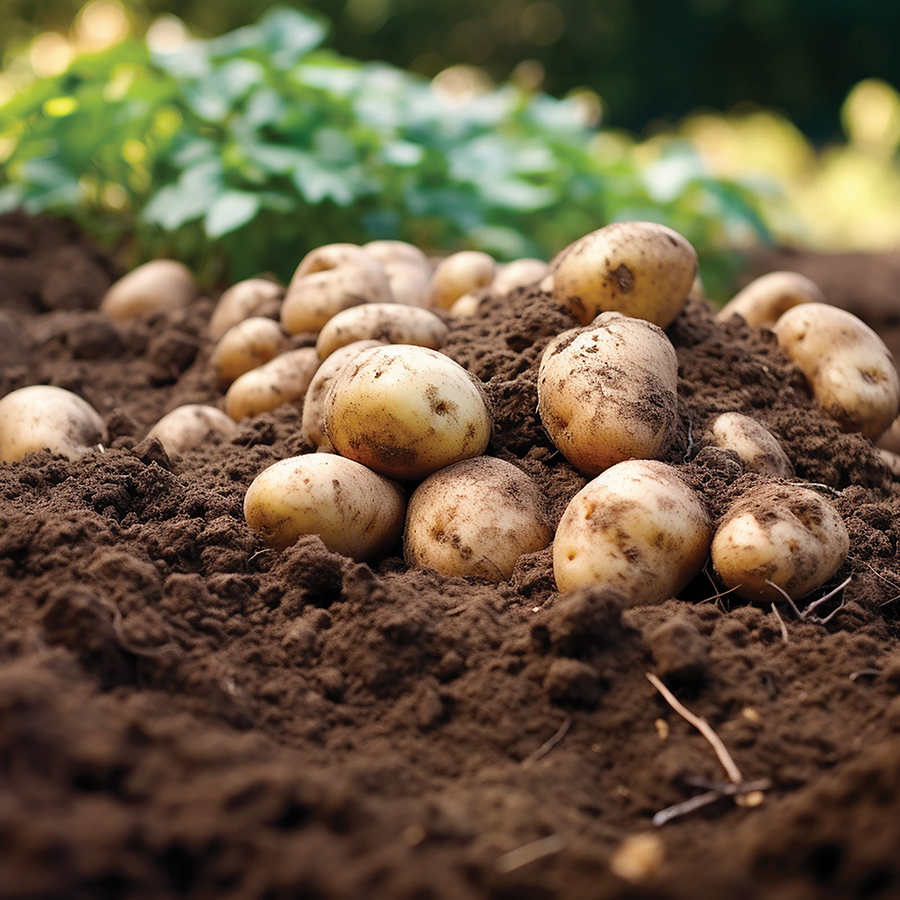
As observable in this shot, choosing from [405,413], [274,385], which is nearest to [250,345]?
[274,385]

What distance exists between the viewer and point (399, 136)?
396 centimetres

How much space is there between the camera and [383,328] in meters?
2.23

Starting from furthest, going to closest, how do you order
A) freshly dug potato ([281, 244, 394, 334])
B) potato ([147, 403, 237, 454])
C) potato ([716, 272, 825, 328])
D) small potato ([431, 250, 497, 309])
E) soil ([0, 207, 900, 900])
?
small potato ([431, 250, 497, 309]), potato ([716, 272, 825, 328]), freshly dug potato ([281, 244, 394, 334]), potato ([147, 403, 237, 454]), soil ([0, 207, 900, 900])

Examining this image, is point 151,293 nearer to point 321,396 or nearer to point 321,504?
point 321,396

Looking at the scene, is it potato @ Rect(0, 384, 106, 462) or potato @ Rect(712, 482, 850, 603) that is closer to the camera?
potato @ Rect(712, 482, 850, 603)

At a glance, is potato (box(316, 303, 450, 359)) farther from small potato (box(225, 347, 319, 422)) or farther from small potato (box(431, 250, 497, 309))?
small potato (box(431, 250, 497, 309))

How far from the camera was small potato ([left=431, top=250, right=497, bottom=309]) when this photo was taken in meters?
2.81

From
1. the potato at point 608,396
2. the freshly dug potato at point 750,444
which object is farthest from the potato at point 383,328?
the freshly dug potato at point 750,444

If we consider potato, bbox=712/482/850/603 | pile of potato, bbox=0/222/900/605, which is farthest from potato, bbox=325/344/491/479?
potato, bbox=712/482/850/603

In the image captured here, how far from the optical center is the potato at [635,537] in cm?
161

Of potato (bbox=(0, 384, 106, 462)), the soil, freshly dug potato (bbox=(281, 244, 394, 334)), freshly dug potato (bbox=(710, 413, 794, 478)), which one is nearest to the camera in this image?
the soil

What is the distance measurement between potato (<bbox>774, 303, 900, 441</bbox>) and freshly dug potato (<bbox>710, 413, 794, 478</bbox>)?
0.32 meters

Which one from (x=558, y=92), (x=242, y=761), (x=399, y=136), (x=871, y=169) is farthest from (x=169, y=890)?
(x=558, y=92)

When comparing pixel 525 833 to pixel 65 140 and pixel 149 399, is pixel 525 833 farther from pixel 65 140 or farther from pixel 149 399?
pixel 65 140
